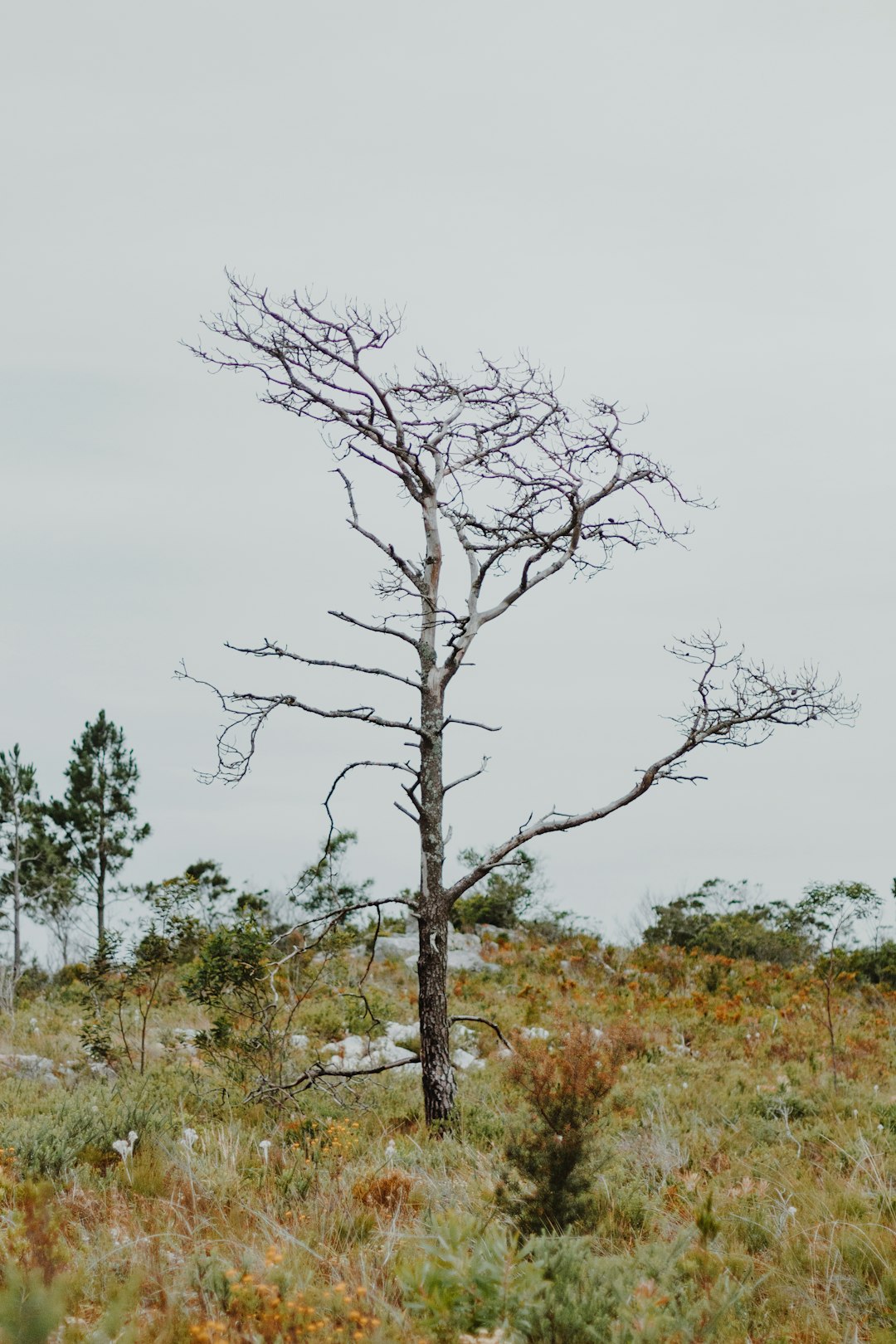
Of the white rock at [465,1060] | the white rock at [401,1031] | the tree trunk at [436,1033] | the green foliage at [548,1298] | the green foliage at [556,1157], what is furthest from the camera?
the white rock at [401,1031]

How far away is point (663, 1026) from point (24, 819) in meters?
24.4

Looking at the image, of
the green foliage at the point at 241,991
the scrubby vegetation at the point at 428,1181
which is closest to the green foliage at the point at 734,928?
the scrubby vegetation at the point at 428,1181

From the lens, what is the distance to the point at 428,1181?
602 centimetres

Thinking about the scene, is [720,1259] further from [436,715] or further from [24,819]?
[24,819]

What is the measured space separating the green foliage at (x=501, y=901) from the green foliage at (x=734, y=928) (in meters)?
3.36

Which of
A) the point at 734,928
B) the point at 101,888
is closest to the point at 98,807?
the point at 101,888

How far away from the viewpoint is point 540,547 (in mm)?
9695

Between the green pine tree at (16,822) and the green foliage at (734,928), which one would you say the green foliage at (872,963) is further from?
the green pine tree at (16,822)

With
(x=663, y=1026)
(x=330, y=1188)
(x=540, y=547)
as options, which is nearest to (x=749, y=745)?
(x=540, y=547)

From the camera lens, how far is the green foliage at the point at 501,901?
24.8m

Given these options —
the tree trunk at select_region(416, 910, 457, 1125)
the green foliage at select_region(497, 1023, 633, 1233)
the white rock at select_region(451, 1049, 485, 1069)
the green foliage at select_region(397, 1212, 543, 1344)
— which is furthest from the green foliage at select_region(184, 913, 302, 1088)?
the green foliage at select_region(397, 1212, 543, 1344)

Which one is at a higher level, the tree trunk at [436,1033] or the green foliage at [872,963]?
the tree trunk at [436,1033]

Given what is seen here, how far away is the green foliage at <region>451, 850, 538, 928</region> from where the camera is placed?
24766 millimetres

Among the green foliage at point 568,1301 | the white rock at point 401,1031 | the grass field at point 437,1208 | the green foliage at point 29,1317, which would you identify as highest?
the green foliage at point 29,1317
